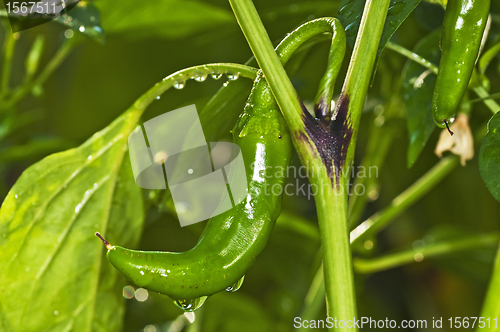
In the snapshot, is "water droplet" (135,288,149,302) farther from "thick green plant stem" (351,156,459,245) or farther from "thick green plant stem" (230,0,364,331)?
"thick green plant stem" (230,0,364,331)

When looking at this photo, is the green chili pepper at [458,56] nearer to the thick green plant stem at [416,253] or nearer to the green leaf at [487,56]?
the green leaf at [487,56]

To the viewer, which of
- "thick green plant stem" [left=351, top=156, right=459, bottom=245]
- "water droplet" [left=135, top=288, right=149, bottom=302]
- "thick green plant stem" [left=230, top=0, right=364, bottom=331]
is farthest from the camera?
"water droplet" [left=135, top=288, right=149, bottom=302]

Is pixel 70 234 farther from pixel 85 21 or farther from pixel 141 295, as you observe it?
pixel 141 295

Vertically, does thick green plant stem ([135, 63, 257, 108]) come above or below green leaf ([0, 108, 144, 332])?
above

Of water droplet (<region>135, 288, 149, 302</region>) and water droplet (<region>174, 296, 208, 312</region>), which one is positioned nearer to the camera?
water droplet (<region>174, 296, 208, 312</region>)

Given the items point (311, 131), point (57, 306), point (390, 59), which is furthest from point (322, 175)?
point (390, 59)

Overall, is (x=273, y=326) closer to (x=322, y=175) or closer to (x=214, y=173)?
(x=214, y=173)

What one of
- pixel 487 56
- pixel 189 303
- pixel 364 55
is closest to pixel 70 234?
pixel 189 303

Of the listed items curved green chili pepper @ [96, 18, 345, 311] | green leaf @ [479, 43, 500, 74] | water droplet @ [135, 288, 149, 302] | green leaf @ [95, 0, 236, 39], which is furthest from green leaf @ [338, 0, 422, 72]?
water droplet @ [135, 288, 149, 302]
